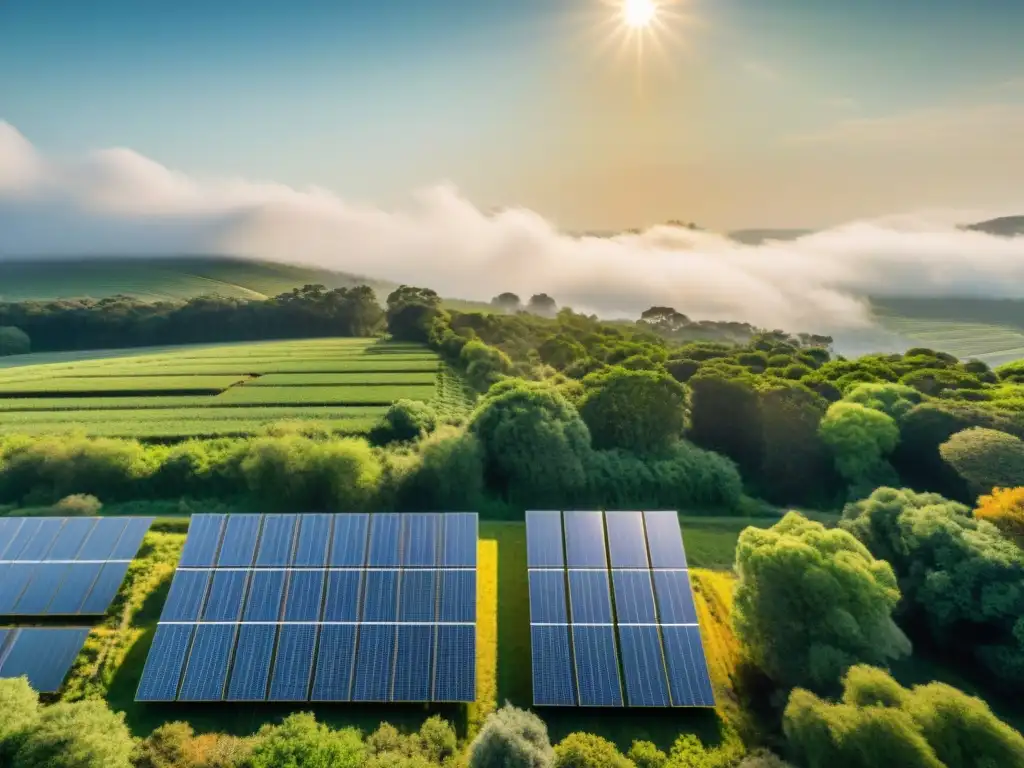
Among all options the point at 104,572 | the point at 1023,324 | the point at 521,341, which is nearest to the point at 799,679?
the point at 104,572

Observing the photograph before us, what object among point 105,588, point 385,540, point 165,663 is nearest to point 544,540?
point 385,540

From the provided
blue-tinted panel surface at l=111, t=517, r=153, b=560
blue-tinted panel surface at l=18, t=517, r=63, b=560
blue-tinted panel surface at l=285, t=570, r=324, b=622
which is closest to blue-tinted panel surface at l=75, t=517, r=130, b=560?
blue-tinted panel surface at l=111, t=517, r=153, b=560

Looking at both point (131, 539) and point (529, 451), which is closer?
point (131, 539)

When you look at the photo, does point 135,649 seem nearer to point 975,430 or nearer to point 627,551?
point 627,551

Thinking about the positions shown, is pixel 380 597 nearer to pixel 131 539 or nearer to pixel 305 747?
pixel 305 747

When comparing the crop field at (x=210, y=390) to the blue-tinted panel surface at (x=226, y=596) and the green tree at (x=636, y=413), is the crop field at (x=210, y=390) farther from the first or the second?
the blue-tinted panel surface at (x=226, y=596)
